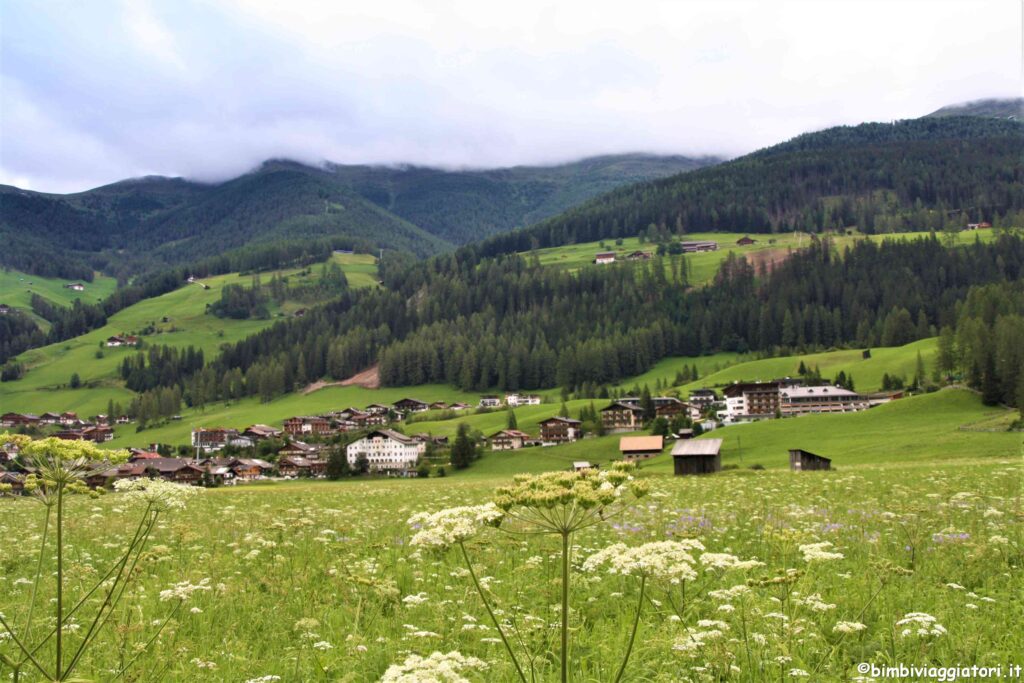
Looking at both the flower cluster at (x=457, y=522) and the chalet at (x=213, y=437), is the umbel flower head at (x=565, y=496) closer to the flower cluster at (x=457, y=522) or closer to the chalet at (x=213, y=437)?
the flower cluster at (x=457, y=522)

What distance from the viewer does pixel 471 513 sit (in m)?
6.07

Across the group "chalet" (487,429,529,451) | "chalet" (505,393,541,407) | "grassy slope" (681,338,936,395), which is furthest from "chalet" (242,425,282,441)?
"grassy slope" (681,338,936,395)

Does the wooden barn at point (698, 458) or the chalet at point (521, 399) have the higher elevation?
the wooden barn at point (698, 458)

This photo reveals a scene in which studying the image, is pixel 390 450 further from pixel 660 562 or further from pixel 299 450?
pixel 660 562

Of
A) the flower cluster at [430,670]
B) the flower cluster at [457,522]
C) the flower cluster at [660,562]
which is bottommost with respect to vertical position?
the flower cluster at [430,670]

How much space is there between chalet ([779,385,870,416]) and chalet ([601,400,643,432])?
85.8ft

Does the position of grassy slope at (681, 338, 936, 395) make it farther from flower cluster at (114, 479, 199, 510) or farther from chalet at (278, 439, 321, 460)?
flower cluster at (114, 479, 199, 510)

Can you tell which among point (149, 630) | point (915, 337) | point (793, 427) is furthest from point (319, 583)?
point (915, 337)

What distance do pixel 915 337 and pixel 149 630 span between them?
7894 inches

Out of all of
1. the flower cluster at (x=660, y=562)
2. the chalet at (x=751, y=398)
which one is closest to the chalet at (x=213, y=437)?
the chalet at (x=751, y=398)

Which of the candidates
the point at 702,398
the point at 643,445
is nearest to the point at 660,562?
the point at 643,445

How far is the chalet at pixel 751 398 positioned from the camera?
452 ft

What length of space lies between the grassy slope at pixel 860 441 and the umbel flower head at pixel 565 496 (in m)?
60.4

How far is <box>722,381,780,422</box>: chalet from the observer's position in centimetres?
13775
